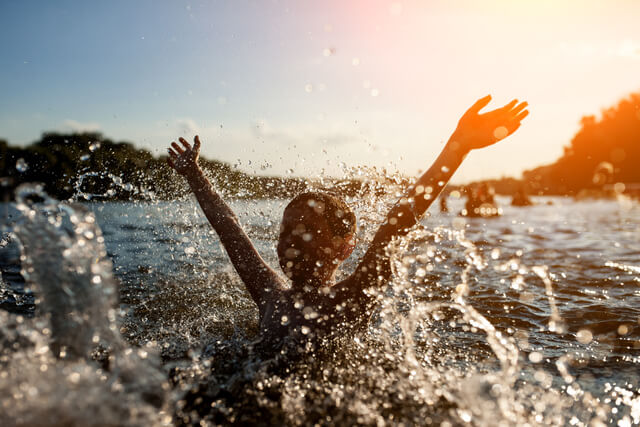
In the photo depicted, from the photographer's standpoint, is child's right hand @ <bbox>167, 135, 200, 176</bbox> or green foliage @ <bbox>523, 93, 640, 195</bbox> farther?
green foliage @ <bbox>523, 93, 640, 195</bbox>

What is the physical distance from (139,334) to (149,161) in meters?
4.11

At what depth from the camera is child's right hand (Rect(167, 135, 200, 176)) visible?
357 cm

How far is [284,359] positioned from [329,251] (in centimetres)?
86

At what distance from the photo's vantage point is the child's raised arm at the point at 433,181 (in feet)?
9.05

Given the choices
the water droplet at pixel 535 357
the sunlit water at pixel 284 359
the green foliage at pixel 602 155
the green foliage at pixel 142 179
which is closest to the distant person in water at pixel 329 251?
the sunlit water at pixel 284 359

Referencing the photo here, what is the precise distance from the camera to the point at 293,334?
2752 mm

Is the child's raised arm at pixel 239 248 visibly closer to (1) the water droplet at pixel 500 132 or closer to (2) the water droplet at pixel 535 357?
(1) the water droplet at pixel 500 132

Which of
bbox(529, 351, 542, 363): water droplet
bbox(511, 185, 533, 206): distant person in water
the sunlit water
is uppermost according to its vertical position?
the sunlit water

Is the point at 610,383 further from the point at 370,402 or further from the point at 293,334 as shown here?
the point at 293,334

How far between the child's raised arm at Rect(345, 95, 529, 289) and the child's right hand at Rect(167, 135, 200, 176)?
1.75 m

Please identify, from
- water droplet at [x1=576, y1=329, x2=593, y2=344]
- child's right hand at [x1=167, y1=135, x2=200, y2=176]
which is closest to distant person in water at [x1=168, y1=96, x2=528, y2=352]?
child's right hand at [x1=167, y1=135, x2=200, y2=176]

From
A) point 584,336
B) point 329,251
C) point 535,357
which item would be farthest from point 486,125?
point 584,336

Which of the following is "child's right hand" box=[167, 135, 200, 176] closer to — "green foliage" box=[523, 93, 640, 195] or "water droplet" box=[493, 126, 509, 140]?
"water droplet" box=[493, 126, 509, 140]

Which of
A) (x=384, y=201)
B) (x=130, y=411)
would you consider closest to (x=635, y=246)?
(x=384, y=201)
